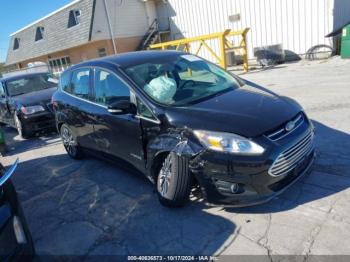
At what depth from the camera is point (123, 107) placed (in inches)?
145

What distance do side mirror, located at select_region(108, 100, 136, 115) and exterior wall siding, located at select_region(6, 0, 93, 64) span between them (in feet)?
63.5

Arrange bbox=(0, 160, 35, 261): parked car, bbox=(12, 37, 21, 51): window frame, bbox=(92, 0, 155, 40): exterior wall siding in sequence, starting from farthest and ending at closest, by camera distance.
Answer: bbox=(12, 37, 21, 51): window frame
bbox=(92, 0, 155, 40): exterior wall siding
bbox=(0, 160, 35, 261): parked car

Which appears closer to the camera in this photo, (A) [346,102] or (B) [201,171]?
(B) [201,171]

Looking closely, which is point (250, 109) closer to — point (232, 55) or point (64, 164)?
point (64, 164)

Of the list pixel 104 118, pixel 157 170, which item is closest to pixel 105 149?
pixel 104 118

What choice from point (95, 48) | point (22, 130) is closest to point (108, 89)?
point (22, 130)

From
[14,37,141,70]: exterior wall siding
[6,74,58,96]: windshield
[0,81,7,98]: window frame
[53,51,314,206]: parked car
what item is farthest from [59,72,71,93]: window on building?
[14,37,141,70]: exterior wall siding

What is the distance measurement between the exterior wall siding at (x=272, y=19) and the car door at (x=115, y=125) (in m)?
14.2

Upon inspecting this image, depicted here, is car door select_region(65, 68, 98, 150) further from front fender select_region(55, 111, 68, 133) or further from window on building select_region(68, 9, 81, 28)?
window on building select_region(68, 9, 81, 28)

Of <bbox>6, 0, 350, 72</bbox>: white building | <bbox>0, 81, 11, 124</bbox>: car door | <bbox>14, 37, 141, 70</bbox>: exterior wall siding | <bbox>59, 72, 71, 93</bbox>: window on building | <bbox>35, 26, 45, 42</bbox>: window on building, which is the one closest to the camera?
<bbox>59, 72, 71, 93</bbox>: window on building

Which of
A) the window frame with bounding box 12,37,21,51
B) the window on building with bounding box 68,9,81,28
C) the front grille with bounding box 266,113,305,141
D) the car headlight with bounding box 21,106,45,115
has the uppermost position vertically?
the window on building with bounding box 68,9,81,28

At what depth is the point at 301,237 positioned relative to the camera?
2.84 meters

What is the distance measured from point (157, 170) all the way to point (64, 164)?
2.75 m

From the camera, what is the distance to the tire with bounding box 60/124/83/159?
5.57 m
